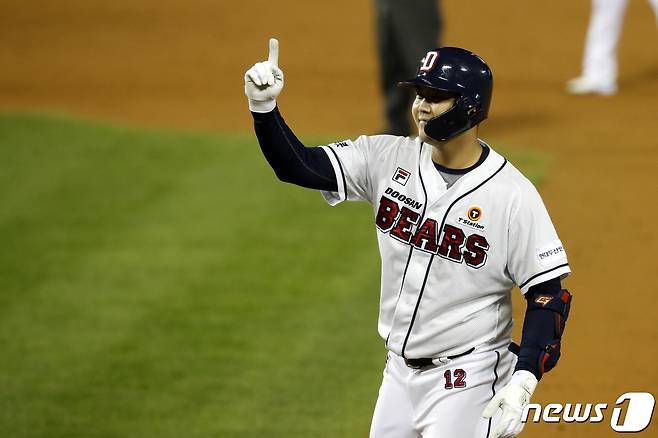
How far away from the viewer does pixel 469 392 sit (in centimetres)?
446

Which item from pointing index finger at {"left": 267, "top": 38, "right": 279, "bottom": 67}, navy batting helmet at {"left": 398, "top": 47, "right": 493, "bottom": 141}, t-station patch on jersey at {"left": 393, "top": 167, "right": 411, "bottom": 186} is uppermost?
pointing index finger at {"left": 267, "top": 38, "right": 279, "bottom": 67}

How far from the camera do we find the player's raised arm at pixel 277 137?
14.4ft

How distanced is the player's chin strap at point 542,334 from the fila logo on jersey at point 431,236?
0.26 meters

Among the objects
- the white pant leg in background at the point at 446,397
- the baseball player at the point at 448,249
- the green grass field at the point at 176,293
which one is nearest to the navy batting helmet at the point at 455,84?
the baseball player at the point at 448,249

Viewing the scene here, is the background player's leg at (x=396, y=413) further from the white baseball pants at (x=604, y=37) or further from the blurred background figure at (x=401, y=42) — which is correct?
the white baseball pants at (x=604, y=37)

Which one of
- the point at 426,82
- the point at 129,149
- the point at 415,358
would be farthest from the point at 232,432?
the point at 129,149

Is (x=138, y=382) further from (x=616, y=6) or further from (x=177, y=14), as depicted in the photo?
(x=177, y=14)

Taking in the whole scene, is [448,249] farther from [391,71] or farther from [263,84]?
[391,71]

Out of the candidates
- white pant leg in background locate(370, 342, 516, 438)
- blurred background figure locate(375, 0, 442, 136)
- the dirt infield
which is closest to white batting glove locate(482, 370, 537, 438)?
white pant leg in background locate(370, 342, 516, 438)

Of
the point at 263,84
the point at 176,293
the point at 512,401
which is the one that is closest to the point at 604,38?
the point at 176,293

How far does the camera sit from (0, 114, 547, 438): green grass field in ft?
22.3

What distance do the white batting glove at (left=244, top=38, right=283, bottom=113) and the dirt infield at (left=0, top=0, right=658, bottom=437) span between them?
2776 mm

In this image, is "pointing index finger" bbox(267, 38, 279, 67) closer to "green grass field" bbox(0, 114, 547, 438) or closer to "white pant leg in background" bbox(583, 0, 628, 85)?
"green grass field" bbox(0, 114, 547, 438)
